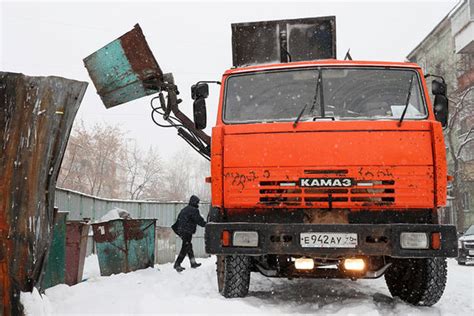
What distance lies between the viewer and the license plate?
16.6ft

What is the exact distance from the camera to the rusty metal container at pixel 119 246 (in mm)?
9242

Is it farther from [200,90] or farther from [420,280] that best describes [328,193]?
[200,90]

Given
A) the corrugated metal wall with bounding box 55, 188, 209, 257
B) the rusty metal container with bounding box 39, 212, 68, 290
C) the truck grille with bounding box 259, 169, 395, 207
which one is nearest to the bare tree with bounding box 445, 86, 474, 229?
the corrugated metal wall with bounding box 55, 188, 209, 257

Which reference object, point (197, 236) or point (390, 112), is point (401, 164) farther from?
point (197, 236)

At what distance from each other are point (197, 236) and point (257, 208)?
44.9 ft

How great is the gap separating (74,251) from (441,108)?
534 centimetres

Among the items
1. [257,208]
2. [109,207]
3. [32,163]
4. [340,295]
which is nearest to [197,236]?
[109,207]

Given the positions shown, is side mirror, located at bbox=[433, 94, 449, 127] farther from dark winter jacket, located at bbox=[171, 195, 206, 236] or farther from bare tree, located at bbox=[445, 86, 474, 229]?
bare tree, located at bbox=[445, 86, 474, 229]

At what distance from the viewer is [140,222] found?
9.71 m

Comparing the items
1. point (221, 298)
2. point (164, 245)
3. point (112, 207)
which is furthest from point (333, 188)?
point (112, 207)

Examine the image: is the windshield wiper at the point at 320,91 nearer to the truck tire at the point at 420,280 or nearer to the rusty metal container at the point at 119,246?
the truck tire at the point at 420,280

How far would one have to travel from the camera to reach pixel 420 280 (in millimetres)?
5773

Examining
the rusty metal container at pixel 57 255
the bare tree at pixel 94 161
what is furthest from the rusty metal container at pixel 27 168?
the bare tree at pixel 94 161

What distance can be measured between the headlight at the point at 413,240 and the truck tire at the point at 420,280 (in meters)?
0.72
